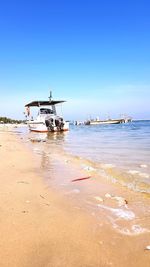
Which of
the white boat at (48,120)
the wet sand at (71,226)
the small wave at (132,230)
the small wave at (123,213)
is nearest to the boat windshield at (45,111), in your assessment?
the white boat at (48,120)

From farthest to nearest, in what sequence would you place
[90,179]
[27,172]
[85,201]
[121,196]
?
[27,172], [90,179], [121,196], [85,201]

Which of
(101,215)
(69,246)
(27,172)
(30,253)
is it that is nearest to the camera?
(30,253)

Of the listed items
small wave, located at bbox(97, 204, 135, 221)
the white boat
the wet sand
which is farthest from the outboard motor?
small wave, located at bbox(97, 204, 135, 221)

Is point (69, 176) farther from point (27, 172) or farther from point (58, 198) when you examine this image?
point (58, 198)

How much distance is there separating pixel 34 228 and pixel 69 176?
346 centimetres

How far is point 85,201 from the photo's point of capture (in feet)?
14.6

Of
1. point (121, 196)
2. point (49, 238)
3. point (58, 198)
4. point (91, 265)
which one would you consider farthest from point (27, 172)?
point (91, 265)

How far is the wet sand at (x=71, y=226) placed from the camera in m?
2.56

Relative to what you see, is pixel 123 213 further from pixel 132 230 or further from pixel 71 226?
pixel 71 226

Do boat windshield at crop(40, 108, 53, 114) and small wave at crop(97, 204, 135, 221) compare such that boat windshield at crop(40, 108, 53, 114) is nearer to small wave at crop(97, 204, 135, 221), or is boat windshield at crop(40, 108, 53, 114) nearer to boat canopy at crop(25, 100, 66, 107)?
boat canopy at crop(25, 100, 66, 107)

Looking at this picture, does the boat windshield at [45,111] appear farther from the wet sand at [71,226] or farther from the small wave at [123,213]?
the small wave at [123,213]

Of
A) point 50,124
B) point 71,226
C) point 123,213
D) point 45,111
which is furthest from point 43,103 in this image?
point 71,226

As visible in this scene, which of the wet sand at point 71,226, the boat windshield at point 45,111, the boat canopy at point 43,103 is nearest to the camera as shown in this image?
the wet sand at point 71,226

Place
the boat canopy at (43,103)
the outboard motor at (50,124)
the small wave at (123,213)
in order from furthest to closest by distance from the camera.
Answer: the boat canopy at (43,103), the outboard motor at (50,124), the small wave at (123,213)
